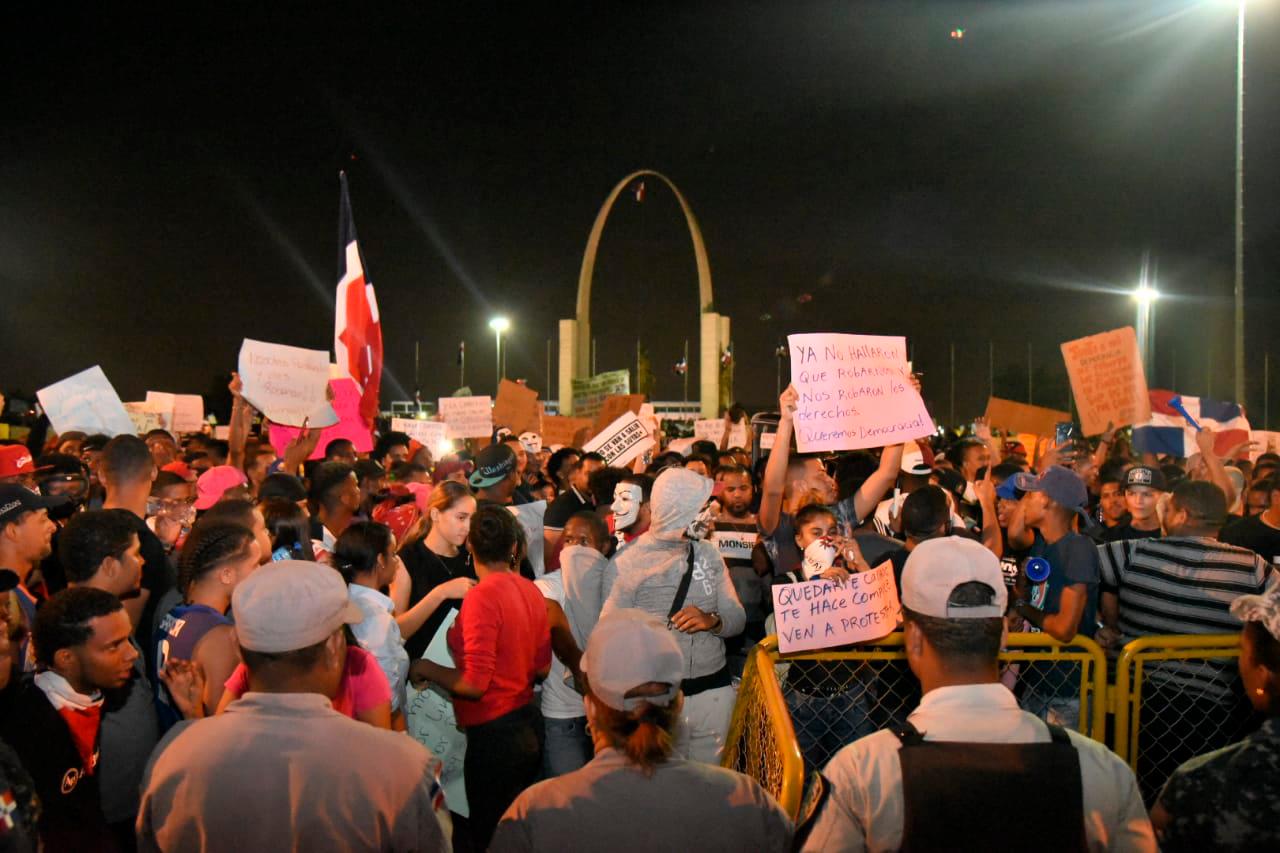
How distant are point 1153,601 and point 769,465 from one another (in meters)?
2.15

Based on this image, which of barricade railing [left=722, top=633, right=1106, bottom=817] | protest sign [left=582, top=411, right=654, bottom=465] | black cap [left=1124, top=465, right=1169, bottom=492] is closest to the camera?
barricade railing [left=722, top=633, right=1106, bottom=817]

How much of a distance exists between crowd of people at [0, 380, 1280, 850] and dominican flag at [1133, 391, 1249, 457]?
252 cm

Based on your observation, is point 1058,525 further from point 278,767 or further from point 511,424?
point 511,424

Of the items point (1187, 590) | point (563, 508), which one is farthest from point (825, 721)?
point (563, 508)

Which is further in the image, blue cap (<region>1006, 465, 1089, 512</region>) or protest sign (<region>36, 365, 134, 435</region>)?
protest sign (<region>36, 365, 134, 435</region>)

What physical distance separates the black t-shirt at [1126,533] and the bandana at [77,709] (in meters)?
5.92

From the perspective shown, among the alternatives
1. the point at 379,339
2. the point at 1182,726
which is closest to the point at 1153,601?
the point at 1182,726

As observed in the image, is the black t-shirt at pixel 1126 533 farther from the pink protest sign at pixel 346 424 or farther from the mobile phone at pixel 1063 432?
the pink protest sign at pixel 346 424

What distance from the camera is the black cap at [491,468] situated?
6773mm

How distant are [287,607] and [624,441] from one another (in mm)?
6868

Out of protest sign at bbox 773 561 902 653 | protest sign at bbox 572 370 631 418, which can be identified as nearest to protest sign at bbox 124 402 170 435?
protest sign at bbox 572 370 631 418

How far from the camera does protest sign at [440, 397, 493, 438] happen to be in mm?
13500

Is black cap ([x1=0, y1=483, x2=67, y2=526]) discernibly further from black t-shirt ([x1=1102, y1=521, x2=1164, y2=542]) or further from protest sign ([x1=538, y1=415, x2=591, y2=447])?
protest sign ([x1=538, y1=415, x2=591, y2=447])

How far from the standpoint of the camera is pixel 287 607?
2.54m
